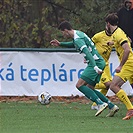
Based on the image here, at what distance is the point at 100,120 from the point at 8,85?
18.3ft

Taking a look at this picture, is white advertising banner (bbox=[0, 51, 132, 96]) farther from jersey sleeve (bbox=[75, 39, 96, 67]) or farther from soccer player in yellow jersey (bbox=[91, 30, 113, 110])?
jersey sleeve (bbox=[75, 39, 96, 67])

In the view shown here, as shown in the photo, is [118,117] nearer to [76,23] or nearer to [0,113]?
[0,113]

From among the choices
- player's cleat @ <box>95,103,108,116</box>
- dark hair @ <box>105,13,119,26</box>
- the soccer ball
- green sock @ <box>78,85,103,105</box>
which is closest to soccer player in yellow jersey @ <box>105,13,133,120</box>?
dark hair @ <box>105,13,119,26</box>

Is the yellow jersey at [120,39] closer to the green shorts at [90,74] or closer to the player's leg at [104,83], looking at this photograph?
the green shorts at [90,74]

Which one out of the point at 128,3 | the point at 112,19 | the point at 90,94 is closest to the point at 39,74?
the point at 128,3

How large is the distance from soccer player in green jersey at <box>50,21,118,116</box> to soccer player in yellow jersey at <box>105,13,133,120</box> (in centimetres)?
39

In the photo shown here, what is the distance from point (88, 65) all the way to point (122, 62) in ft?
3.36

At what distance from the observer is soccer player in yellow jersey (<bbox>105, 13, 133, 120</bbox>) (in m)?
13.6

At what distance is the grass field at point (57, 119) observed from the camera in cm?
1190

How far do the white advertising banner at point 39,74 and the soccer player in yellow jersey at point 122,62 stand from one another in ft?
14.6

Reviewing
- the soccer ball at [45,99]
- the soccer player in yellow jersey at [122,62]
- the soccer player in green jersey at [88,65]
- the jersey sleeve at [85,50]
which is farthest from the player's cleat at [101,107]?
the soccer ball at [45,99]

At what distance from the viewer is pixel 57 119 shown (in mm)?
13672

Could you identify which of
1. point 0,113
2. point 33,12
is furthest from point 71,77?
point 33,12

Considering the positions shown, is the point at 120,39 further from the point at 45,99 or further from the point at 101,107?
the point at 45,99
